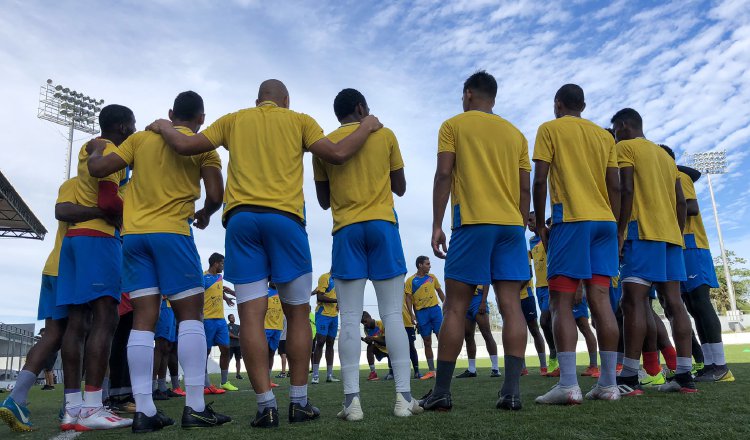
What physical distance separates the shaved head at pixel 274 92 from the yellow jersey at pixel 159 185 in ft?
1.91

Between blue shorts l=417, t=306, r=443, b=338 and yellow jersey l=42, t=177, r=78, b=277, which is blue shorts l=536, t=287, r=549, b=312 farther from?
yellow jersey l=42, t=177, r=78, b=277

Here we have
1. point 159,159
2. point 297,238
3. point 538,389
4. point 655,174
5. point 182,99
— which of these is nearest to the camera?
point 297,238

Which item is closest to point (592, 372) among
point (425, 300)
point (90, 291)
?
point (425, 300)

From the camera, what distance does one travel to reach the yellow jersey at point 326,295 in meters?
11.9

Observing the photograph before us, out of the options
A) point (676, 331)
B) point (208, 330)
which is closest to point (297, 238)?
point (676, 331)

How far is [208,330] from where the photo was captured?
941 centimetres

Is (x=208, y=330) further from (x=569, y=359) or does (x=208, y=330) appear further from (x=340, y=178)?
(x=569, y=359)

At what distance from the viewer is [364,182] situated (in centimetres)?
372

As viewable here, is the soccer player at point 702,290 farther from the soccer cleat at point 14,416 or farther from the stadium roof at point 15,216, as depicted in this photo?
the stadium roof at point 15,216

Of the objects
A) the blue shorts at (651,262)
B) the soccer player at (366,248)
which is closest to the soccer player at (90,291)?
the soccer player at (366,248)

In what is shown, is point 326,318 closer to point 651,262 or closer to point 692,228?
point 692,228

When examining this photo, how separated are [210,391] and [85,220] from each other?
186 inches

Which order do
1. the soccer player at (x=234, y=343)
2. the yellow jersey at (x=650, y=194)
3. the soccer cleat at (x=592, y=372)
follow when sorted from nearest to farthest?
1. the yellow jersey at (x=650, y=194)
2. the soccer cleat at (x=592, y=372)
3. the soccer player at (x=234, y=343)

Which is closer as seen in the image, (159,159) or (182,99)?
(159,159)
